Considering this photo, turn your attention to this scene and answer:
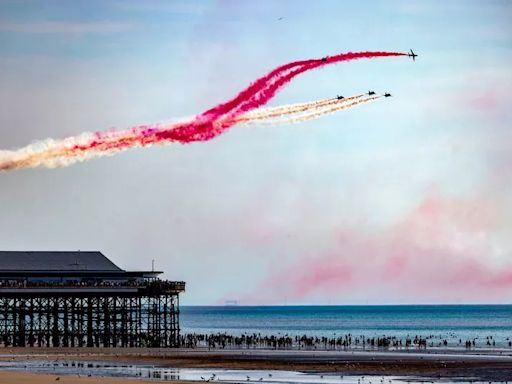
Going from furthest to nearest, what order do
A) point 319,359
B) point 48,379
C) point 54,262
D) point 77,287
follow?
point 54,262
point 77,287
point 319,359
point 48,379

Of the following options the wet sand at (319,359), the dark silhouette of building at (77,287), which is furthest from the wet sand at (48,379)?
the dark silhouette of building at (77,287)

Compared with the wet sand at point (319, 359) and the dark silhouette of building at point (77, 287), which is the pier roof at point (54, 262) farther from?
the wet sand at point (319, 359)

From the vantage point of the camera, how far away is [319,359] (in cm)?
10300

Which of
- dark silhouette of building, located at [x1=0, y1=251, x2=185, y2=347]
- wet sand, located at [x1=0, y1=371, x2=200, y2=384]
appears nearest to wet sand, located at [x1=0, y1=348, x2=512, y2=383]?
dark silhouette of building, located at [x1=0, y1=251, x2=185, y2=347]

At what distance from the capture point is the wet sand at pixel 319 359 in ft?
293

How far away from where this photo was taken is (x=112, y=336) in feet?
433

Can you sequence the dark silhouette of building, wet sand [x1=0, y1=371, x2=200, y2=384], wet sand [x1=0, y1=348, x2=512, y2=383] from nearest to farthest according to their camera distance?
1. wet sand [x1=0, y1=371, x2=200, y2=384]
2. wet sand [x1=0, y1=348, x2=512, y2=383]
3. the dark silhouette of building

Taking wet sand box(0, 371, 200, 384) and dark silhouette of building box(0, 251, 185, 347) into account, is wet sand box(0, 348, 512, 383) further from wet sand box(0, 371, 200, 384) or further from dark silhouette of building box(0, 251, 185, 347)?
wet sand box(0, 371, 200, 384)

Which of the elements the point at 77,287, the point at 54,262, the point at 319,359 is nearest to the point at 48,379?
the point at 319,359

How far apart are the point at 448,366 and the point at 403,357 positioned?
13.1m

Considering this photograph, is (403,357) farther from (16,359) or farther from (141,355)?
(16,359)

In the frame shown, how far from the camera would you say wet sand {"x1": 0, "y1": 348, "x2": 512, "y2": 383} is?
293ft

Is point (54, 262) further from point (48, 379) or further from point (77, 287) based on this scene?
point (48, 379)

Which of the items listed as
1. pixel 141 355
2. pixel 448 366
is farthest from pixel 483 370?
pixel 141 355
